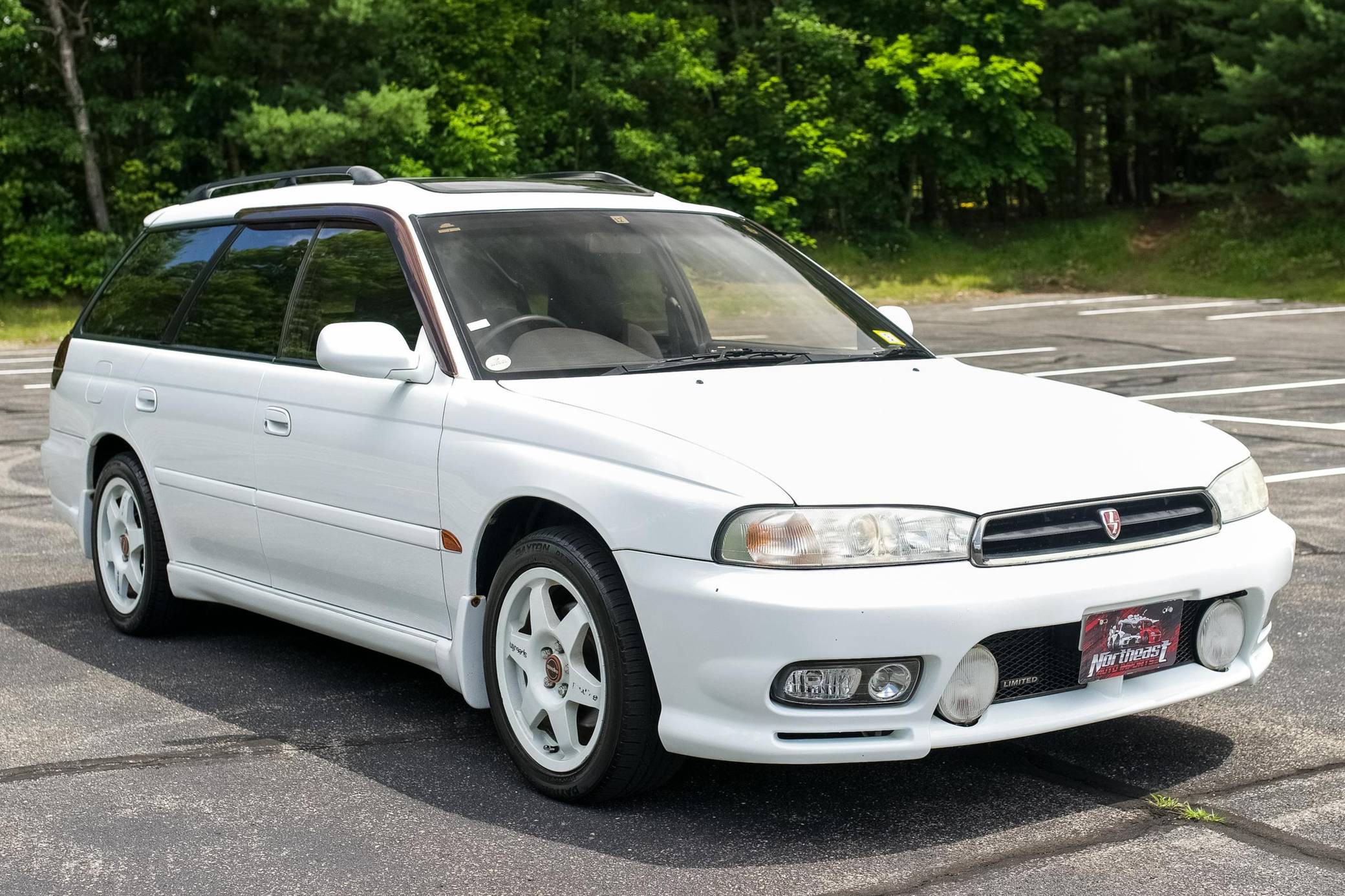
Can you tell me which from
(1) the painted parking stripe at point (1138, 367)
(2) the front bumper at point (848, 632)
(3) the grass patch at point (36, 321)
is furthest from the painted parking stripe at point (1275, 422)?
(3) the grass patch at point (36, 321)

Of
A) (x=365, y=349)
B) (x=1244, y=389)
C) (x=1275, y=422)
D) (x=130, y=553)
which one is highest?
(x=365, y=349)

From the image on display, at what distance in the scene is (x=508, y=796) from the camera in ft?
14.2

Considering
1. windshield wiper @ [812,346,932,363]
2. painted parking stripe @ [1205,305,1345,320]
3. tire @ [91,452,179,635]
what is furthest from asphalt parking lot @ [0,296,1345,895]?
painted parking stripe @ [1205,305,1345,320]

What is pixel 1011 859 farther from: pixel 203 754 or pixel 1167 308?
pixel 1167 308

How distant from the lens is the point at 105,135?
35.0 meters

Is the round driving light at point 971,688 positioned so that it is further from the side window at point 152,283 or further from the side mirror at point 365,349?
the side window at point 152,283

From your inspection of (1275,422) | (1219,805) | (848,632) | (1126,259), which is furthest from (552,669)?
(1126,259)

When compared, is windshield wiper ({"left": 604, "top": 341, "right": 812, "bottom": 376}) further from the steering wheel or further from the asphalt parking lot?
the asphalt parking lot

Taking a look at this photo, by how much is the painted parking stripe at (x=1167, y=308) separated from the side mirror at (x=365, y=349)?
20582mm

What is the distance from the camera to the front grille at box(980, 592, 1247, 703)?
3.91m

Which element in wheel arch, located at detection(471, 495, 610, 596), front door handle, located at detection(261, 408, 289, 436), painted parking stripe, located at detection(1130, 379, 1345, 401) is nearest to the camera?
wheel arch, located at detection(471, 495, 610, 596)

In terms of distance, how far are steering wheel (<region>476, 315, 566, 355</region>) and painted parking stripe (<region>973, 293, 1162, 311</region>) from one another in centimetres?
2184

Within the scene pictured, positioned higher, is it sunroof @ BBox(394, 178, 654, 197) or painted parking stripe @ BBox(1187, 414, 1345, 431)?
sunroof @ BBox(394, 178, 654, 197)

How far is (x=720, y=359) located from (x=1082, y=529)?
1.37m
